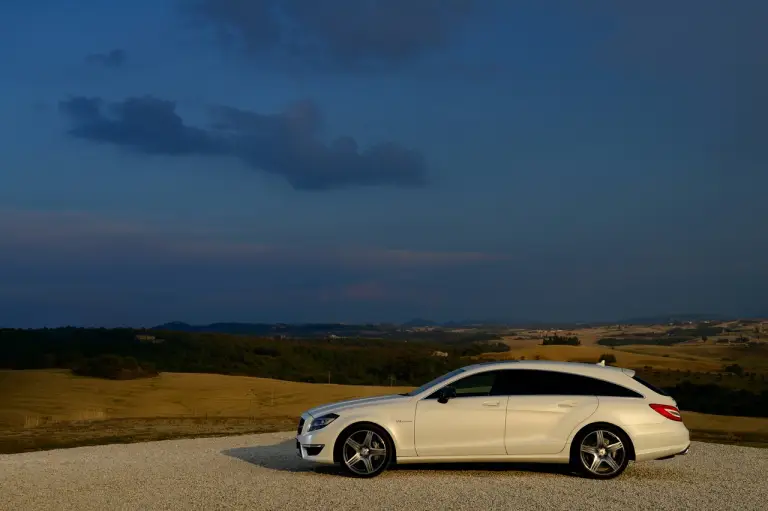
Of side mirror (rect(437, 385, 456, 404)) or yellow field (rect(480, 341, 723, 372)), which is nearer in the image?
side mirror (rect(437, 385, 456, 404))

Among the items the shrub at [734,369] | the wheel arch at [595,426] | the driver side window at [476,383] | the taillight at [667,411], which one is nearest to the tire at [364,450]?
the driver side window at [476,383]

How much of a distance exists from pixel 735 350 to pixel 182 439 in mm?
48756

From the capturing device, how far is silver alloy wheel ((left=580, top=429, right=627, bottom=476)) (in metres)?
11.3

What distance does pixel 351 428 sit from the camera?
11516mm

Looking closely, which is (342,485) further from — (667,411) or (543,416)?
(667,411)

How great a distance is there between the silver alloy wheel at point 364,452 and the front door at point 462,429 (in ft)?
1.64

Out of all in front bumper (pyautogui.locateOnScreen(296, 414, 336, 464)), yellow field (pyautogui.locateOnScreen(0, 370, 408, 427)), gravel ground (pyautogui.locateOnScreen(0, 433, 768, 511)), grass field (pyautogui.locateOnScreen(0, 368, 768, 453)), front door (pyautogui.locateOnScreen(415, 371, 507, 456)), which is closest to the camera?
gravel ground (pyautogui.locateOnScreen(0, 433, 768, 511))

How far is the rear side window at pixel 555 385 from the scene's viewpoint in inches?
458

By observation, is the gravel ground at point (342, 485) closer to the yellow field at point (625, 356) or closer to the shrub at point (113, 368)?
the shrub at point (113, 368)

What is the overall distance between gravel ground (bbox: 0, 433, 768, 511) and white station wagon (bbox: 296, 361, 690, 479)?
0.97 ft

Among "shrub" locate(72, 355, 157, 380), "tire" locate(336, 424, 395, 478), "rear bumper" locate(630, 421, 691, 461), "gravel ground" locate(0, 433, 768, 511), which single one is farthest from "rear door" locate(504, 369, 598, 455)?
"shrub" locate(72, 355, 157, 380)

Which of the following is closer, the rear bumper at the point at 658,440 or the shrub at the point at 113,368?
the rear bumper at the point at 658,440

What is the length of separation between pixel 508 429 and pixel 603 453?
4.17 feet

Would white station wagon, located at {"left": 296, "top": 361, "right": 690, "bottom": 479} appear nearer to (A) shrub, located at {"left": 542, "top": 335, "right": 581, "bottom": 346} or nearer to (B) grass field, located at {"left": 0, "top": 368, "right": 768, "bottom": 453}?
(B) grass field, located at {"left": 0, "top": 368, "right": 768, "bottom": 453}
